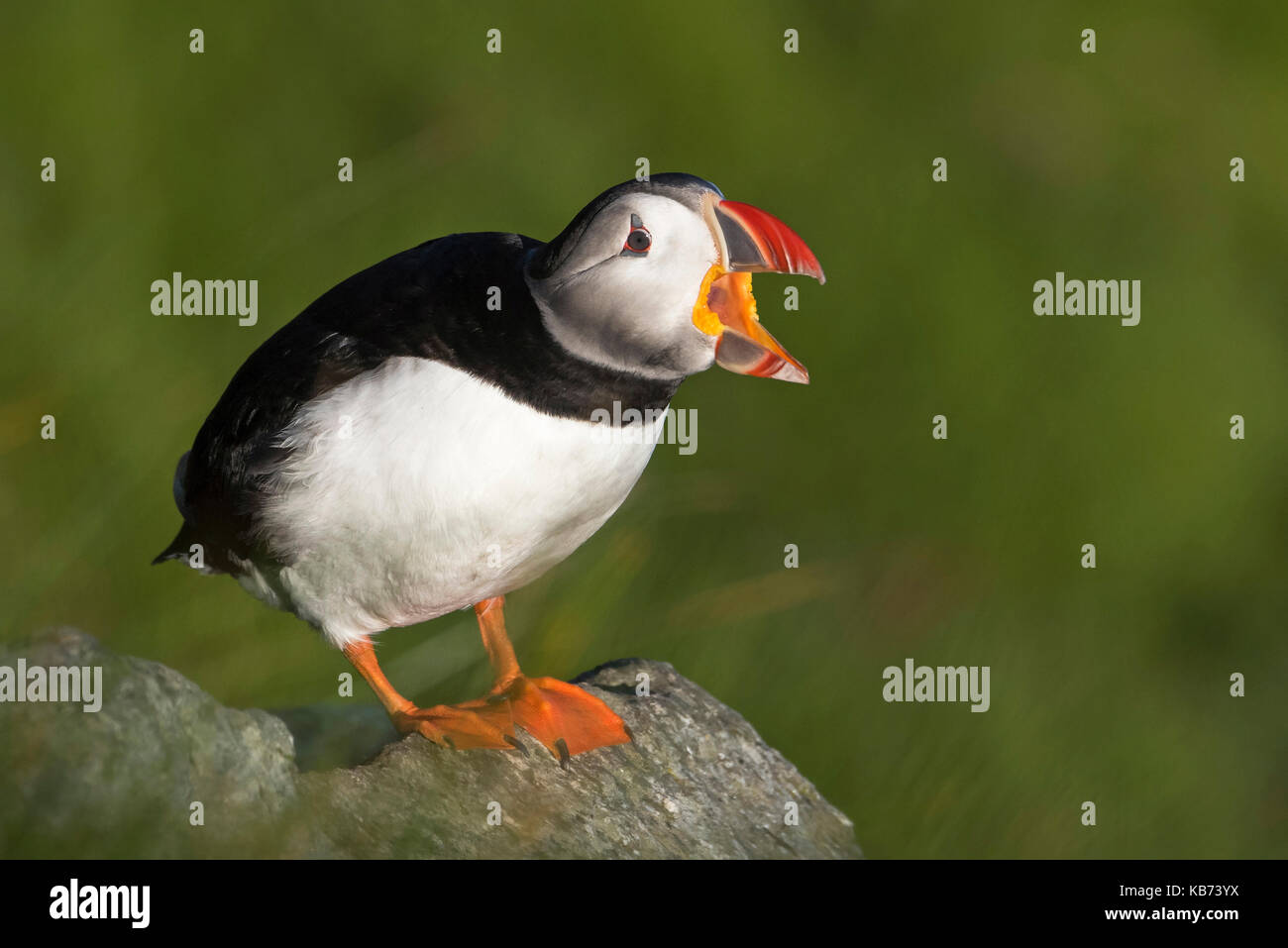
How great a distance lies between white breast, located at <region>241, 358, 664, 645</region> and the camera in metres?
2.44

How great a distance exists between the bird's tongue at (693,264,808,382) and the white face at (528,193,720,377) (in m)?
0.02

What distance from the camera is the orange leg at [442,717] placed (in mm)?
2596

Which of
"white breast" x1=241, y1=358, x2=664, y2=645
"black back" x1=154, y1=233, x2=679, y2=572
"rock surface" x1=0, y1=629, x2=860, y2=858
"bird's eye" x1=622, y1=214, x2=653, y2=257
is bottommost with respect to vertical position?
"rock surface" x1=0, y1=629, x2=860, y2=858

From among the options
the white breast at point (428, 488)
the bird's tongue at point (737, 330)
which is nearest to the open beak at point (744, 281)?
the bird's tongue at point (737, 330)

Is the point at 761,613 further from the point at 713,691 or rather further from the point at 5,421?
the point at 5,421

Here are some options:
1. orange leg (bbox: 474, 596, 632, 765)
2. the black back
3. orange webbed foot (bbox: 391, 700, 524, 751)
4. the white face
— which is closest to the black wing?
the black back

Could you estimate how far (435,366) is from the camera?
248 cm

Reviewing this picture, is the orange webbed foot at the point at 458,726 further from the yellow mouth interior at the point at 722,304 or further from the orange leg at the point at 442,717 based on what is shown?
the yellow mouth interior at the point at 722,304

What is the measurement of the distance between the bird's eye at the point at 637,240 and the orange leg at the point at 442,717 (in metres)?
0.88

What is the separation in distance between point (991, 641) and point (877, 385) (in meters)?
2.58

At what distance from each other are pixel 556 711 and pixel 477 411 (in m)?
0.66

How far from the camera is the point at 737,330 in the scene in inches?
93.4

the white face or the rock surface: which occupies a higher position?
the white face

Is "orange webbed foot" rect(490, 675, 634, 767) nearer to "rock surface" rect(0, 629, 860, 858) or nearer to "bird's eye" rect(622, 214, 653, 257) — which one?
"rock surface" rect(0, 629, 860, 858)
